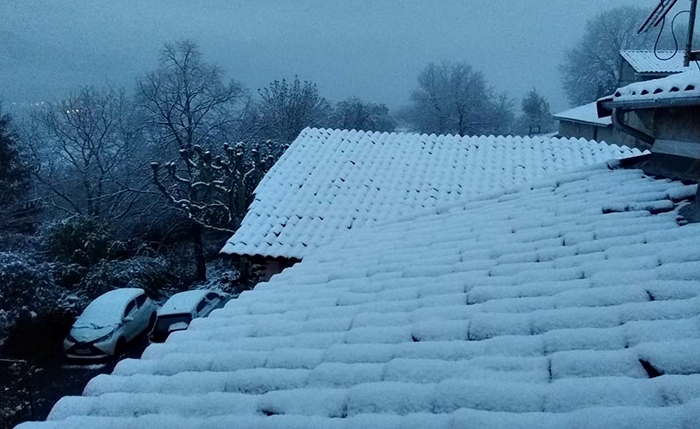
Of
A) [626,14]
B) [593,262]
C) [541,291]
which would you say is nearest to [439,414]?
[541,291]

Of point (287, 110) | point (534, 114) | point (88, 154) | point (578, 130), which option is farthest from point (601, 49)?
point (88, 154)

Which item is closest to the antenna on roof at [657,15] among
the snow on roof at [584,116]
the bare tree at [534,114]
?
the snow on roof at [584,116]

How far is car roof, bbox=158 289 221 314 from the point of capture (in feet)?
35.9

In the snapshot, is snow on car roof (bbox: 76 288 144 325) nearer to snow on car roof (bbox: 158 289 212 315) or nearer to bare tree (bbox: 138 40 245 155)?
snow on car roof (bbox: 158 289 212 315)

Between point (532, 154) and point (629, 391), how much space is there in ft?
27.8

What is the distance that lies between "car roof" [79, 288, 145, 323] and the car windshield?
100 centimetres

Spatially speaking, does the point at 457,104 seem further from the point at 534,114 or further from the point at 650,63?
the point at 650,63

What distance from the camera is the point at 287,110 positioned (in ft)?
81.6

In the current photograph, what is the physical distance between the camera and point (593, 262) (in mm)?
2879

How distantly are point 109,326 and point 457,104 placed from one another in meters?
32.1

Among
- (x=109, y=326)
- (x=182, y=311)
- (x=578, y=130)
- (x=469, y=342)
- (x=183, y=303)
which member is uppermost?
(x=578, y=130)

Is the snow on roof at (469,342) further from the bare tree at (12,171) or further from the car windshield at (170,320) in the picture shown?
the bare tree at (12,171)

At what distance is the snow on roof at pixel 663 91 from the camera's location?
322 centimetres

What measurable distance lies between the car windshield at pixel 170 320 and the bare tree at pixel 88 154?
9127 millimetres
